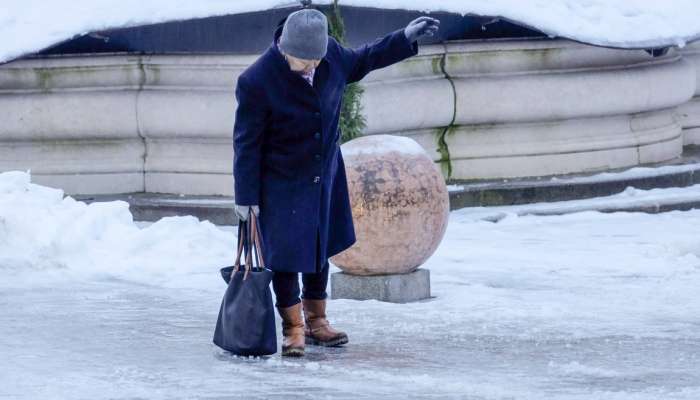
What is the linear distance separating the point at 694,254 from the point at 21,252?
157 inches

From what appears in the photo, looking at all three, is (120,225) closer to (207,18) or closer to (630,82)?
(207,18)

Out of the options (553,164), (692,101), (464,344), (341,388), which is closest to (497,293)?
(464,344)

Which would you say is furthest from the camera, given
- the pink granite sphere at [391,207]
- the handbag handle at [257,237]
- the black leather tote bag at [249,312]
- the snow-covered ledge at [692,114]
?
the snow-covered ledge at [692,114]

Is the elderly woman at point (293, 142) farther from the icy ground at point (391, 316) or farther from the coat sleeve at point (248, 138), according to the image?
the icy ground at point (391, 316)

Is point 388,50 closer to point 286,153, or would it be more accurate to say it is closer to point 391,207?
point 286,153

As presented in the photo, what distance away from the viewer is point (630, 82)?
12.9m

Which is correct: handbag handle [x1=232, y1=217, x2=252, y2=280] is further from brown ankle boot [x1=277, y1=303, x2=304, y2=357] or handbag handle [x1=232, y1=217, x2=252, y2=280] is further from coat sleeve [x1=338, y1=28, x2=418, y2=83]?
coat sleeve [x1=338, y1=28, x2=418, y2=83]

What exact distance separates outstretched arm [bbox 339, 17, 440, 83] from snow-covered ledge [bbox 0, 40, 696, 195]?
176 inches

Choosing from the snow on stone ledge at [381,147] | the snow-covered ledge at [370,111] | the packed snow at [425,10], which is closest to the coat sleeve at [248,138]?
the snow on stone ledge at [381,147]

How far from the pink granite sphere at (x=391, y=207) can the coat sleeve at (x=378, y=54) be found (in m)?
1.16

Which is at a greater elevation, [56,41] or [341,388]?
[56,41]

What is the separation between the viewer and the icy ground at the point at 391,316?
6484 mm

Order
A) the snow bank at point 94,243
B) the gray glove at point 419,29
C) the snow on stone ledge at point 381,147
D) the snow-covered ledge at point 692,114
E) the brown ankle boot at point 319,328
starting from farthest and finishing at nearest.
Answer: the snow-covered ledge at point 692,114, the snow bank at point 94,243, the snow on stone ledge at point 381,147, the brown ankle boot at point 319,328, the gray glove at point 419,29

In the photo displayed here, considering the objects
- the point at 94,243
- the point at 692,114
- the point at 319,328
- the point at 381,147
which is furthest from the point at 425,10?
the point at 319,328
